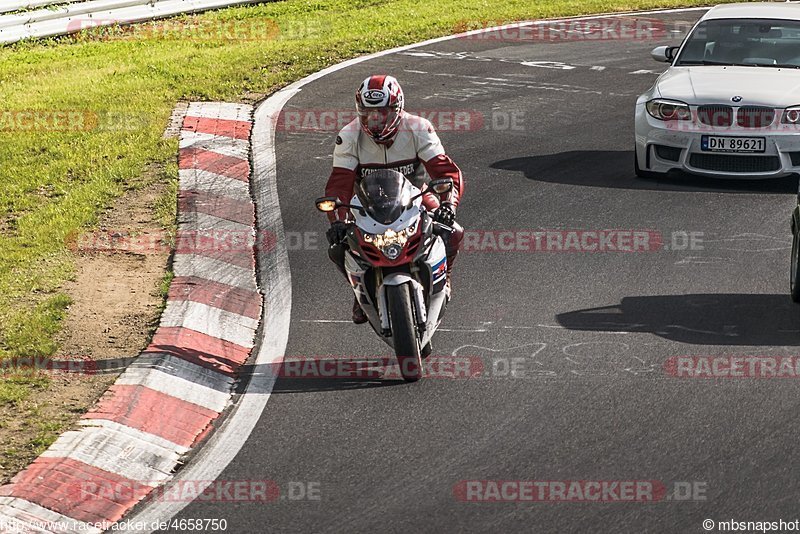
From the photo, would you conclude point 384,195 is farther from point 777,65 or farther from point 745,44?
point 745,44

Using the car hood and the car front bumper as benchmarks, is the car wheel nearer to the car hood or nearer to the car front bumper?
the car front bumper

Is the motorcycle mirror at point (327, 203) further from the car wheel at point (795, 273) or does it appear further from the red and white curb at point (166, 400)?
the car wheel at point (795, 273)

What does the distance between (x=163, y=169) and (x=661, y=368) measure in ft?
22.1

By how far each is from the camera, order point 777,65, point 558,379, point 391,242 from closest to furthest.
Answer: point 391,242
point 558,379
point 777,65

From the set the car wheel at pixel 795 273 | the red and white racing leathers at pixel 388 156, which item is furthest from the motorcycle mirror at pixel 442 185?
the car wheel at pixel 795 273

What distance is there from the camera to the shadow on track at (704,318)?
8820 millimetres

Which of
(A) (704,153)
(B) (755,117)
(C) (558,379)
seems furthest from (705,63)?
(C) (558,379)

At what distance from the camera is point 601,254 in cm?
1102

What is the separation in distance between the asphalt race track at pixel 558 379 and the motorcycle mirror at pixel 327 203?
106cm

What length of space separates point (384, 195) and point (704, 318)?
8.88ft

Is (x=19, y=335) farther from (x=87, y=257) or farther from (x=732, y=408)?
(x=732, y=408)

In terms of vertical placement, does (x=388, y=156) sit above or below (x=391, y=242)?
above

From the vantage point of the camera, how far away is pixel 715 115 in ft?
43.0

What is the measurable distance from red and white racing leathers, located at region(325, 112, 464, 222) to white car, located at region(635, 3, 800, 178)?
16.7 feet
